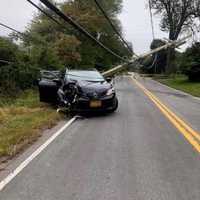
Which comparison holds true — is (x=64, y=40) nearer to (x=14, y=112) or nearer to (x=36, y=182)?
(x=14, y=112)

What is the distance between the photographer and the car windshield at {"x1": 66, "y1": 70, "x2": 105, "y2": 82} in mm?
12578

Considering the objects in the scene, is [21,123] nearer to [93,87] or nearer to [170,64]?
[93,87]

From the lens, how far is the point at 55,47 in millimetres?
27328

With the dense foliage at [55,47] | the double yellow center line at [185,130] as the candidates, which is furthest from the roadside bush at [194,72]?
the double yellow center line at [185,130]

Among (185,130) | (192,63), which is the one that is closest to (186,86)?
(192,63)

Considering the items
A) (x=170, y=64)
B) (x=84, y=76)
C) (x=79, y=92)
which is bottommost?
(x=170, y=64)

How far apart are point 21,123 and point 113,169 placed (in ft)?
14.7

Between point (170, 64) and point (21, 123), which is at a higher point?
point (21, 123)

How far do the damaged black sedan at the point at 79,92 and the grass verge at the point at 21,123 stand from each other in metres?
0.58

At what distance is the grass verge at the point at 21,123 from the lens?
7.04 m

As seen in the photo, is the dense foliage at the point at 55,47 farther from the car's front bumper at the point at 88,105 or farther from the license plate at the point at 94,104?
the license plate at the point at 94,104

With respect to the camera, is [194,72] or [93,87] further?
[194,72]

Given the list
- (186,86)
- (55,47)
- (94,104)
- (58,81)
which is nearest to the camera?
(94,104)

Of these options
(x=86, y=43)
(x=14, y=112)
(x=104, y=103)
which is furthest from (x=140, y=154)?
(x=86, y=43)
